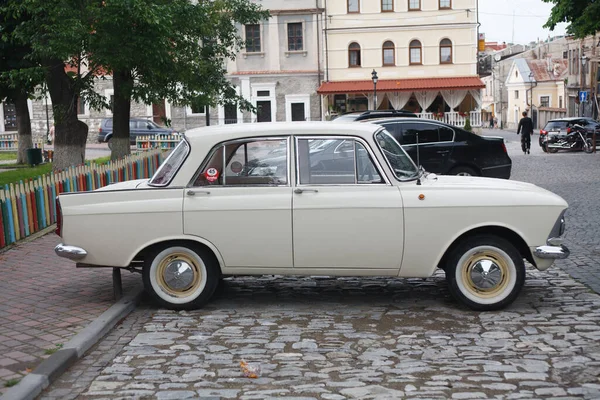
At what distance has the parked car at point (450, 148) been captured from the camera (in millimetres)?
16125

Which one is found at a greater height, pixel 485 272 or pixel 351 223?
pixel 351 223

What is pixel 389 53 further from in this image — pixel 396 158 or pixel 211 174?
pixel 211 174

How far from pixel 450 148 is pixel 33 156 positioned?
17786 mm

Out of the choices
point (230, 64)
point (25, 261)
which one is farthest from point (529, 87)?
point (25, 261)

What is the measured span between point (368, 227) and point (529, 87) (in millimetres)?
85512

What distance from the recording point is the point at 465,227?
23.8 ft

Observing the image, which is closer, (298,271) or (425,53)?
(298,271)

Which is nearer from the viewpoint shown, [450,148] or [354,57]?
[450,148]

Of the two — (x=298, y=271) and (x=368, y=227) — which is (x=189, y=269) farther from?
(x=368, y=227)

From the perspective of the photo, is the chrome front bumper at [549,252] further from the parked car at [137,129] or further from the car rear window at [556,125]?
the parked car at [137,129]

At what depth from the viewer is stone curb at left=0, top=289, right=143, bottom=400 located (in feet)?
17.1

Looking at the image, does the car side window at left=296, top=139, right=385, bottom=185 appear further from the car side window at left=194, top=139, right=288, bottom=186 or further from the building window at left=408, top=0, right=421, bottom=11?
the building window at left=408, top=0, right=421, bottom=11

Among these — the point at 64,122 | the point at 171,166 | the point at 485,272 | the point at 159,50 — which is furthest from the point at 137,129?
the point at 485,272

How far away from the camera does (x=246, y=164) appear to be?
24.9ft
